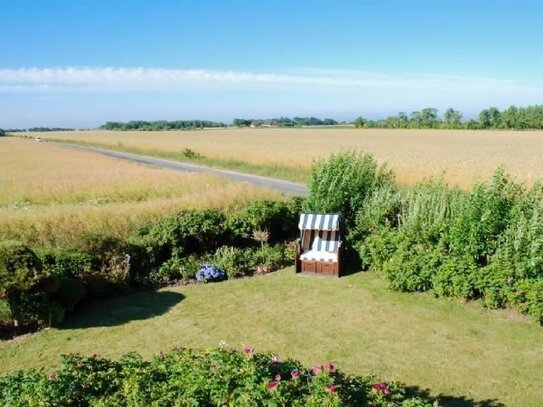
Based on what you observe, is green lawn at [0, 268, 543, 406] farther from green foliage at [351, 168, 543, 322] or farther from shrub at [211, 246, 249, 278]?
shrub at [211, 246, 249, 278]

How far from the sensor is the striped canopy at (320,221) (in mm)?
12562

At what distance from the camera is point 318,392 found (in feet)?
14.1

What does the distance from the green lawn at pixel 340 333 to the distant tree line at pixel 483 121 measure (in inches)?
4452

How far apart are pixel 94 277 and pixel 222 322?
11.1ft

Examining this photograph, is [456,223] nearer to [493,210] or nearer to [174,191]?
[493,210]

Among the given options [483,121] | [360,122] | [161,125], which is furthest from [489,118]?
[161,125]

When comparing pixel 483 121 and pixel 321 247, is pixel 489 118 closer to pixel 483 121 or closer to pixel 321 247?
pixel 483 121

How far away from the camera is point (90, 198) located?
2369 centimetres

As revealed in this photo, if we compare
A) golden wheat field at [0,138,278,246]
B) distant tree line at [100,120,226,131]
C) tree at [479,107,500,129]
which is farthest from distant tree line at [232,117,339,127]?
golden wheat field at [0,138,278,246]

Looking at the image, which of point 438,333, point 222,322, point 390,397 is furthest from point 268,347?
point 390,397

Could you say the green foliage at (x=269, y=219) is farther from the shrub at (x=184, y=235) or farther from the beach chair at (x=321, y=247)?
the beach chair at (x=321, y=247)

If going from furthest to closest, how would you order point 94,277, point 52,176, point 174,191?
point 52,176
point 174,191
point 94,277

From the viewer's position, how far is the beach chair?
40.8 ft

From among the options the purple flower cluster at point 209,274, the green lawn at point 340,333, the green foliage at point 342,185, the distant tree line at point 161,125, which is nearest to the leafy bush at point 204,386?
the green lawn at point 340,333
